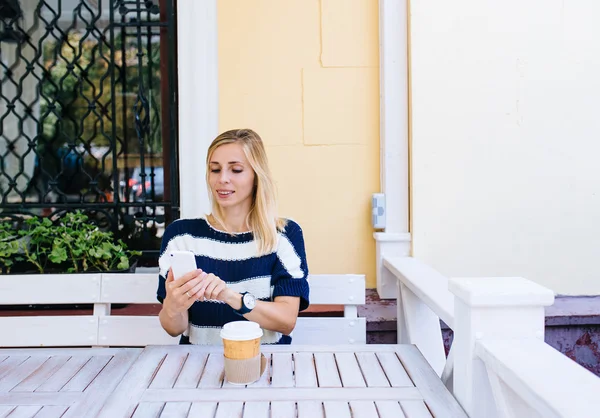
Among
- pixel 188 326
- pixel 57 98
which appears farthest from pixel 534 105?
pixel 57 98

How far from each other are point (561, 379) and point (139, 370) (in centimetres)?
100

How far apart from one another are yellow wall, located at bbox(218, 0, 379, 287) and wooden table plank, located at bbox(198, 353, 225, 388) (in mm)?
1271

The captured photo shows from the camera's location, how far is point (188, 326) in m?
1.94

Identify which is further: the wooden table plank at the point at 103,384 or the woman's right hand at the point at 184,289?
the woman's right hand at the point at 184,289

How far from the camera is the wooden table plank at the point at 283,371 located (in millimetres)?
1325

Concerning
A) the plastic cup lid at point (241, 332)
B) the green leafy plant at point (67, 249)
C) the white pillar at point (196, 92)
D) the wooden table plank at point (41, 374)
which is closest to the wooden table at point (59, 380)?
the wooden table plank at point (41, 374)

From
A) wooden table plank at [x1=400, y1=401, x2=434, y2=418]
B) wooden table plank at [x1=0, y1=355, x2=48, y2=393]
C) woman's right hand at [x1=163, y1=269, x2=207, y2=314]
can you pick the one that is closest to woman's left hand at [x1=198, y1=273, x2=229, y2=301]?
woman's right hand at [x1=163, y1=269, x2=207, y2=314]

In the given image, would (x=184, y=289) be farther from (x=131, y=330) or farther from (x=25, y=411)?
(x=131, y=330)

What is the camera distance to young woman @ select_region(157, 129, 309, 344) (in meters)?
1.86

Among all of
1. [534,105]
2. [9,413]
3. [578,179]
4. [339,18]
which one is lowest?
[9,413]

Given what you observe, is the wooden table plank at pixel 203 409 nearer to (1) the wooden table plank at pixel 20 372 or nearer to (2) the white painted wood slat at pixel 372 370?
(2) the white painted wood slat at pixel 372 370

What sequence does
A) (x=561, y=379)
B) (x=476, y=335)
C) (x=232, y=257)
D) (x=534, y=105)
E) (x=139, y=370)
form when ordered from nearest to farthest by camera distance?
1. (x=561, y=379)
2. (x=476, y=335)
3. (x=139, y=370)
4. (x=232, y=257)
5. (x=534, y=105)

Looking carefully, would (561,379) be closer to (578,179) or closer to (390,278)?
(390,278)

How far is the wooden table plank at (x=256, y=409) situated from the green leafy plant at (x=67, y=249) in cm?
166
